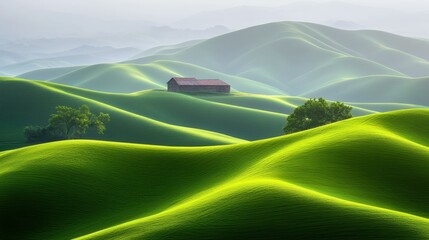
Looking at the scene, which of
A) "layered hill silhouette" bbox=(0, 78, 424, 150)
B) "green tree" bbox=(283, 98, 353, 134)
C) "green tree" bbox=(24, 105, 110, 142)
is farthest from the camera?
"layered hill silhouette" bbox=(0, 78, 424, 150)

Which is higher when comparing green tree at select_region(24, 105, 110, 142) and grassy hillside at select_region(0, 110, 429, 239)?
green tree at select_region(24, 105, 110, 142)

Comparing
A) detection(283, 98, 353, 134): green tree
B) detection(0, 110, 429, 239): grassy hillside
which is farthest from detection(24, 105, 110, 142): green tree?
detection(0, 110, 429, 239): grassy hillside

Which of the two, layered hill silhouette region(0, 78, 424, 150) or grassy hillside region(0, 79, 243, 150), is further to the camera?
layered hill silhouette region(0, 78, 424, 150)

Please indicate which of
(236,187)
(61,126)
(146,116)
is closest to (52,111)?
(61,126)

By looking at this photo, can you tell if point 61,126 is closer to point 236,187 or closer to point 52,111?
point 52,111

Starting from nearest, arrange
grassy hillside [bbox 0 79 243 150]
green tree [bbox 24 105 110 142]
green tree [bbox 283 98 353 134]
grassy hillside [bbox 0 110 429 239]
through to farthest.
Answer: grassy hillside [bbox 0 110 429 239] → green tree [bbox 283 98 353 134] → green tree [bbox 24 105 110 142] → grassy hillside [bbox 0 79 243 150]

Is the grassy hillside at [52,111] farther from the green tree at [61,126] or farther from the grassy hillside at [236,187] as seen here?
the grassy hillside at [236,187]

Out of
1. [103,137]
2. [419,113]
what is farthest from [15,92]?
[419,113]

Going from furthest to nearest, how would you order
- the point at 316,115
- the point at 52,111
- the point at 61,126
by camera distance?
1. the point at 52,111
2. the point at 61,126
3. the point at 316,115

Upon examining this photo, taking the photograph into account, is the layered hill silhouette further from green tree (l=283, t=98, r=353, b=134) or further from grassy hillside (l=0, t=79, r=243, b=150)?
green tree (l=283, t=98, r=353, b=134)
